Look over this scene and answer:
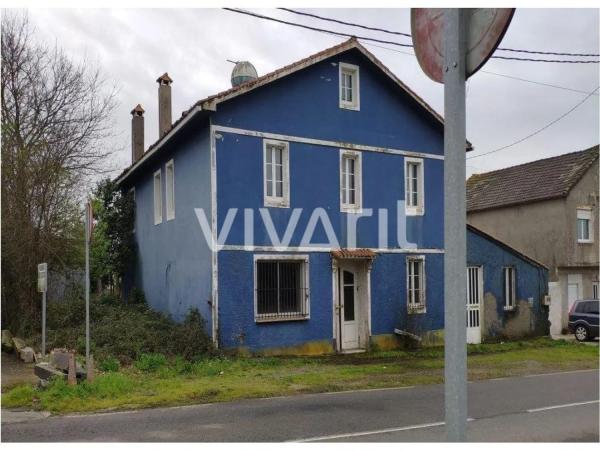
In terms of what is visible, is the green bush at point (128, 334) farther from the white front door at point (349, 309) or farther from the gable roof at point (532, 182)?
Result: the gable roof at point (532, 182)

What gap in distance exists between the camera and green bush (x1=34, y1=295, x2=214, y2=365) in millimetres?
12953

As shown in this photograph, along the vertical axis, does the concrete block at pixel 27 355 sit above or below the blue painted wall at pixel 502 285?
below

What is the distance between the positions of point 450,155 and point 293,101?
13352 millimetres

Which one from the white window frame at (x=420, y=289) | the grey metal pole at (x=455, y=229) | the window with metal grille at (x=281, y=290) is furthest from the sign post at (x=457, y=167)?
the white window frame at (x=420, y=289)

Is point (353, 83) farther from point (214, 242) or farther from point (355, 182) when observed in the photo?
point (214, 242)

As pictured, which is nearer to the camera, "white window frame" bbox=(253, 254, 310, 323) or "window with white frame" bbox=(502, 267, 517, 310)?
"white window frame" bbox=(253, 254, 310, 323)

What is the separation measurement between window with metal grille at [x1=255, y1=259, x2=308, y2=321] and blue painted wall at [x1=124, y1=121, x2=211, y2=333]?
134 centimetres

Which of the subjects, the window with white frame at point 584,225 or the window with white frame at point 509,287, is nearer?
the window with white frame at point 509,287

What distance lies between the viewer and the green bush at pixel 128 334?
13.0 metres

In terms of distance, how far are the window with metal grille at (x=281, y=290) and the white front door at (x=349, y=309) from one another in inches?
51.4

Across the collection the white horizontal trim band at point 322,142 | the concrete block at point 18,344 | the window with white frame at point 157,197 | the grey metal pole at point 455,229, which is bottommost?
the concrete block at point 18,344

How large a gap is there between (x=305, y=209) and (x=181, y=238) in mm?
3582

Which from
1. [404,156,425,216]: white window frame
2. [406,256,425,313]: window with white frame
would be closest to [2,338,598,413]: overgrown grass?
[406,256,425,313]: window with white frame

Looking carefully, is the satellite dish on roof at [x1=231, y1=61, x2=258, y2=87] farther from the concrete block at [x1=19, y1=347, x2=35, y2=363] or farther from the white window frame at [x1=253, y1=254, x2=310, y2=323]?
the concrete block at [x1=19, y1=347, x2=35, y2=363]
